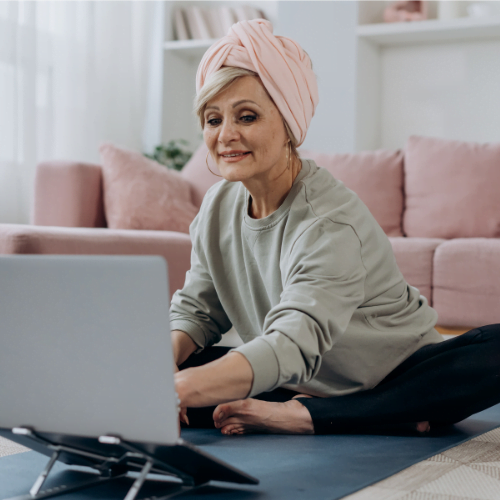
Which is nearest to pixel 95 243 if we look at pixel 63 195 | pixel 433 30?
pixel 63 195

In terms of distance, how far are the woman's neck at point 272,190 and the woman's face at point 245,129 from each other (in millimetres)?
43

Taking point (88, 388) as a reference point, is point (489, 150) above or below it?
above

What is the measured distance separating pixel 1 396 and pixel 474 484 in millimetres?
774

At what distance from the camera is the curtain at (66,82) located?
12.0ft

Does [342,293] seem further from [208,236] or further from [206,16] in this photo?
[206,16]

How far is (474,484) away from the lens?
1.17m

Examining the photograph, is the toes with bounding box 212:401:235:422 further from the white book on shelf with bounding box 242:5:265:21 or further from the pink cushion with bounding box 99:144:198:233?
the white book on shelf with bounding box 242:5:265:21

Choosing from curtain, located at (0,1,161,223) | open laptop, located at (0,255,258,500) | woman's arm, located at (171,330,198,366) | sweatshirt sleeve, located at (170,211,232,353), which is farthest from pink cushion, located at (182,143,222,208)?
open laptop, located at (0,255,258,500)

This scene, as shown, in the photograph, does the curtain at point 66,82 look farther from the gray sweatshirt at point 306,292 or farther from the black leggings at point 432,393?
the black leggings at point 432,393

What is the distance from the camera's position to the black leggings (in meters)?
1.45

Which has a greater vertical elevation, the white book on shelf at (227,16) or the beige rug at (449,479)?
the white book on shelf at (227,16)

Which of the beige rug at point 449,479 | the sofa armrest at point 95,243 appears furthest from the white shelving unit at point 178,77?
the beige rug at point 449,479

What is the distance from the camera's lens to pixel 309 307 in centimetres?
120

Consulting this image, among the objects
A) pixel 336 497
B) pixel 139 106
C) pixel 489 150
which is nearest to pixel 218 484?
pixel 336 497
